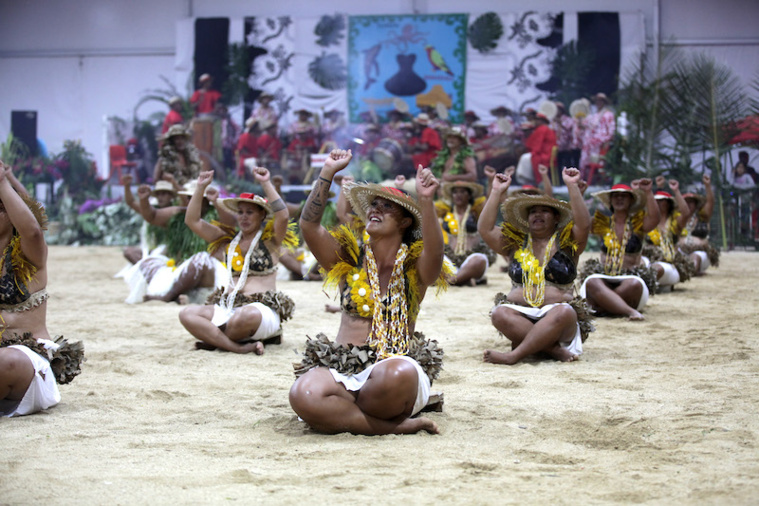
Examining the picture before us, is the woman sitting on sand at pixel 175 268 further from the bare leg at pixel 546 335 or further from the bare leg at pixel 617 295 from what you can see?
the bare leg at pixel 546 335

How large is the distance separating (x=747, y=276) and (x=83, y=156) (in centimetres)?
1404

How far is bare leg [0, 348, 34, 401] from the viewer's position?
3772mm

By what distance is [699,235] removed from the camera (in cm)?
1114

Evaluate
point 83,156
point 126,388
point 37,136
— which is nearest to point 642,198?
point 126,388

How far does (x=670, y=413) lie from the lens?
12.8ft

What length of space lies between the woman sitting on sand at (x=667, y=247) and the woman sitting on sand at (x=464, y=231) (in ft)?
6.34

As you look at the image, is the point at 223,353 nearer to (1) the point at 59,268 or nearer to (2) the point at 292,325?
→ (2) the point at 292,325

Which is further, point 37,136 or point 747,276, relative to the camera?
point 37,136

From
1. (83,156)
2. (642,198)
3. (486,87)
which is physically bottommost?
(642,198)

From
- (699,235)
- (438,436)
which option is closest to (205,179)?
(438,436)

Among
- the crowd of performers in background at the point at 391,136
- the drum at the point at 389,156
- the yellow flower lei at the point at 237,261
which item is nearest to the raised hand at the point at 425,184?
the yellow flower lei at the point at 237,261

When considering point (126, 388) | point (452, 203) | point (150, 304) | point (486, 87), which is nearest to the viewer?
point (126, 388)

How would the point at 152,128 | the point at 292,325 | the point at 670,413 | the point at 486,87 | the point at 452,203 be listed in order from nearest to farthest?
1. the point at 670,413
2. the point at 292,325
3. the point at 452,203
4. the point at 486,87
5. the point at 152,128

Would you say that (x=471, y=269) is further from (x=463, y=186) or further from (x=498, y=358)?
(x=498, y=358)
